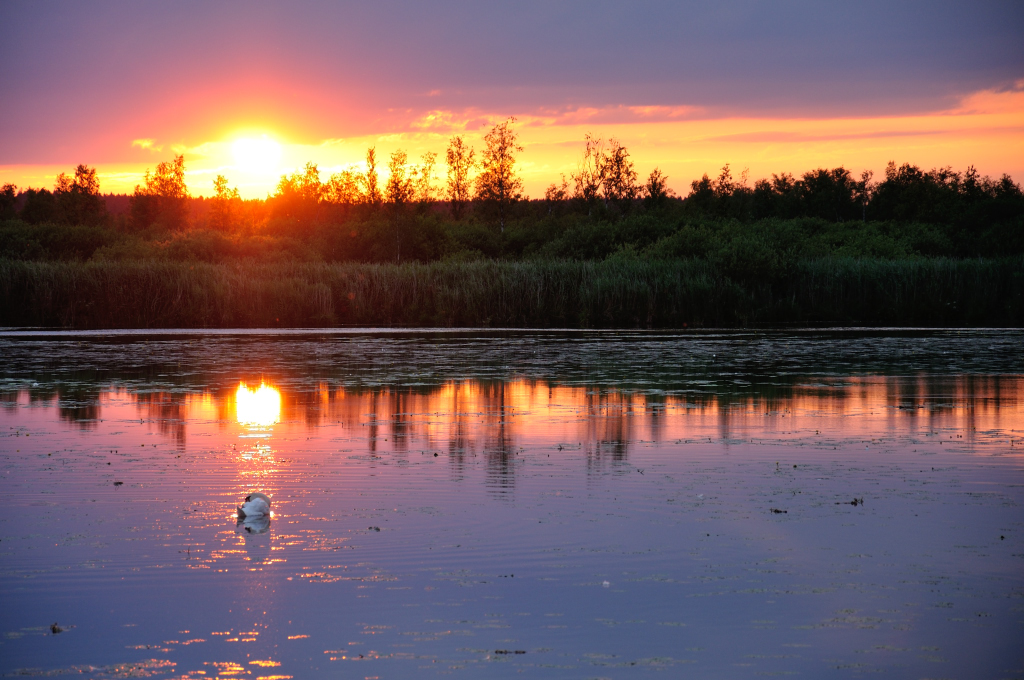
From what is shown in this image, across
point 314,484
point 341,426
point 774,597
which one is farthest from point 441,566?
point 341,426

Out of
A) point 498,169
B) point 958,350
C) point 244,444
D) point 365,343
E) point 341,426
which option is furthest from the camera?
point 498,169

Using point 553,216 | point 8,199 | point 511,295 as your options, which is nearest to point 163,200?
point 8,199

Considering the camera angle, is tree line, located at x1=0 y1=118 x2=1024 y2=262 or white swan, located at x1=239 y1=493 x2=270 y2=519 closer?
white swan, located at x1=239 y1=493 x2=270 y2=519

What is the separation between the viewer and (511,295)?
3831 cm

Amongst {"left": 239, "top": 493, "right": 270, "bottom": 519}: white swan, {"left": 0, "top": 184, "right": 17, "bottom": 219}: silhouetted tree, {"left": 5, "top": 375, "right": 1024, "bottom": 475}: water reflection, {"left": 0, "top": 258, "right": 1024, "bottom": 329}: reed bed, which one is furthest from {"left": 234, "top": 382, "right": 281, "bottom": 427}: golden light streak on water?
{"left": 0, "top": 184, "right": 17, "bottom": 219}: silhouetted tree

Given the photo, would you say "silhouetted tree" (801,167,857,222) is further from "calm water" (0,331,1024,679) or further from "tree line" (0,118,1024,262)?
"calm water" (0,331,1024,679)

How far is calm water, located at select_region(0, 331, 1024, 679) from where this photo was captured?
14.9ft

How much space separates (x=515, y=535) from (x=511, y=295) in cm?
3209

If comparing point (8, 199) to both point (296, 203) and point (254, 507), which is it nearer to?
point (296, 203)

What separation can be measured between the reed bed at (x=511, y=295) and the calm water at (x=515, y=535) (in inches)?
914

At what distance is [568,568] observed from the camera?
5676 mm

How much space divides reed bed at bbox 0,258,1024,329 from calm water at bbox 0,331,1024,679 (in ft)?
76.2

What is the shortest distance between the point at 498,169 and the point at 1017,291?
52.3 meters

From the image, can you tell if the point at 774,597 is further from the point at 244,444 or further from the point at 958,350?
the point at 958,350
